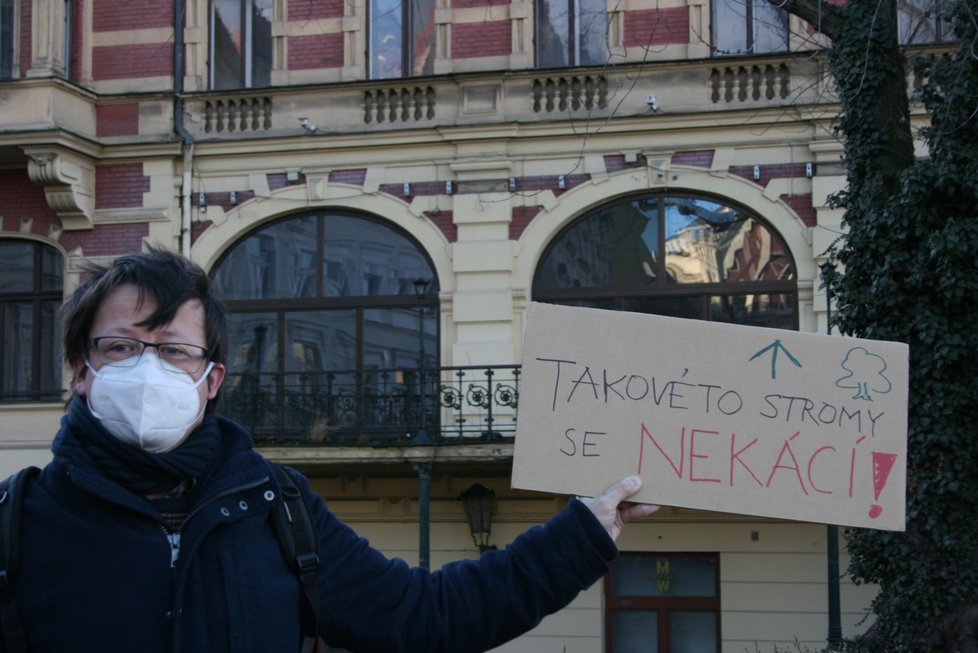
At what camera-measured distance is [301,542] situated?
2.71 meters

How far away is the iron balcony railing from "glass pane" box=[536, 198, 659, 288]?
4.76 feet

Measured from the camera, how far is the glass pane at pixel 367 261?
15.7 meters

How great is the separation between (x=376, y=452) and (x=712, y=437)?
455 inches

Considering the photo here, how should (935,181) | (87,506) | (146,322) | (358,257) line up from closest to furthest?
(87,506) → (146,322) → (935,181) → (358,257)

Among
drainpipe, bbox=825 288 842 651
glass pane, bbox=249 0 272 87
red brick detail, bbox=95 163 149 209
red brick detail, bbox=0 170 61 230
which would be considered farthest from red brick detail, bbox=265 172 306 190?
drainpipe, bbox=825 288 842 651

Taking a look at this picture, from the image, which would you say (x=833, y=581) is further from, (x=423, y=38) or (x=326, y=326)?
(x=423, y=38)

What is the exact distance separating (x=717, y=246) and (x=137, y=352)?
42.1 ft

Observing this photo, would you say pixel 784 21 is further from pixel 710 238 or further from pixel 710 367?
pixel 710 367

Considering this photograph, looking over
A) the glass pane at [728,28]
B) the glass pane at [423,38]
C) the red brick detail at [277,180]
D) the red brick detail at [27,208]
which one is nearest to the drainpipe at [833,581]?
the glass pane at [728,28]

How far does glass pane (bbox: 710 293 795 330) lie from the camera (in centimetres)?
1485

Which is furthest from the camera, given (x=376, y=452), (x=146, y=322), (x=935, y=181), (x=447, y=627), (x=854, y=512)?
(x=376, y=452)

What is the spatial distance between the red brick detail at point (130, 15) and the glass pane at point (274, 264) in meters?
3.15

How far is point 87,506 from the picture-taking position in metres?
2.52

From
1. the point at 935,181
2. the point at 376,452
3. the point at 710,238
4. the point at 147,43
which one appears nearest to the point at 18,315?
the point at 147,43
